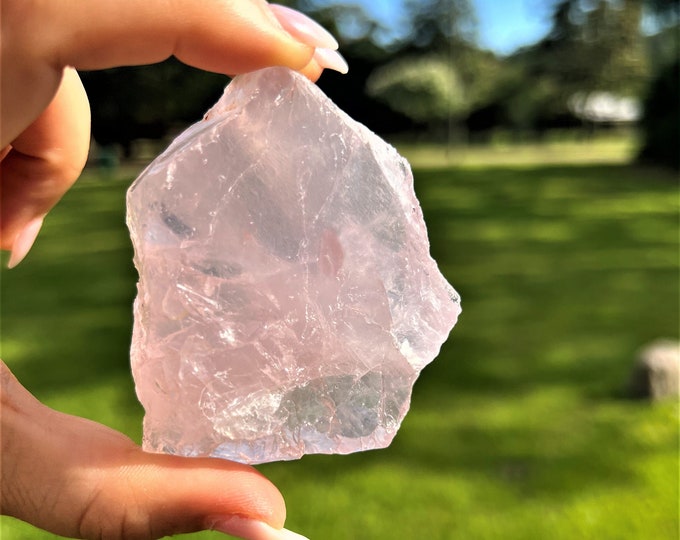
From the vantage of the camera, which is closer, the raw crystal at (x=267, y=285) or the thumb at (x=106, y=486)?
the thumb at (x=106, y=486)

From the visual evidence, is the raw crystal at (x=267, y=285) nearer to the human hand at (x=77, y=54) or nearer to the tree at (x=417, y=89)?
the human hand at (x=77, y=54)

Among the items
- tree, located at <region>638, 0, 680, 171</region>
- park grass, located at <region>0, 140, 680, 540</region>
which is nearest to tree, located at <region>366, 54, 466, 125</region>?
tree, located at <region>638, 0, 680, 171</region>

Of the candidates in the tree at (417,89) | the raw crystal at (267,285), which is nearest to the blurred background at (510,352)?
the raw crystal at (267,285)

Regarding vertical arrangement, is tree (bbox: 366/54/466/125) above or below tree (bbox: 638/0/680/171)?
below

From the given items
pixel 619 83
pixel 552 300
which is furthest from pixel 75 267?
pixel 619 83

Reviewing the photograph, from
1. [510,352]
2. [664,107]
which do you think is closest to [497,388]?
[510,352]

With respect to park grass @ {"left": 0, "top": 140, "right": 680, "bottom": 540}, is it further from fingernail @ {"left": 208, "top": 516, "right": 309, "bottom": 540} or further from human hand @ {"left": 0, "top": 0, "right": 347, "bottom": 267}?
human hand @ {"left": 0, "top": 0, "right": 347, "bottom": 267}
